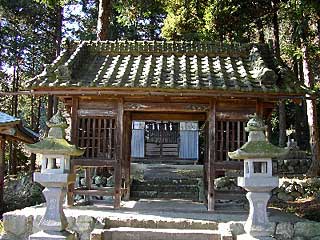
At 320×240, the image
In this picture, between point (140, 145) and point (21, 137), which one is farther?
point (140, 145)

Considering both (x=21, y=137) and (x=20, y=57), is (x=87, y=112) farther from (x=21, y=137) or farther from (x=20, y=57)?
(x=20, y=57)

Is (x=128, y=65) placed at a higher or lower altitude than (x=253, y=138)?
higher

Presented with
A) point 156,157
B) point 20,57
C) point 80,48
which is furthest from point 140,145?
point 80,48

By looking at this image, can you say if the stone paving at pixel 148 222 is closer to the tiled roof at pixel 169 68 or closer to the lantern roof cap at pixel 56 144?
the lantern roof cap at pixel 56 144

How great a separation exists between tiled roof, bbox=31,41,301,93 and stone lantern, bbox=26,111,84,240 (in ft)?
6.88

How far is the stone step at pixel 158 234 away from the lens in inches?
309

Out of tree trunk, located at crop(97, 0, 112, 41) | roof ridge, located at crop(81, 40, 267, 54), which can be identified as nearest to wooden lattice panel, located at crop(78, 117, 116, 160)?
roof ridge, located at crop(81, 40, 267, 54)

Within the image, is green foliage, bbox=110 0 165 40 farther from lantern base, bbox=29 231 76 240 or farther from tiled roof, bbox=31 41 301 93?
lantern base, bbox=29 231 76 240

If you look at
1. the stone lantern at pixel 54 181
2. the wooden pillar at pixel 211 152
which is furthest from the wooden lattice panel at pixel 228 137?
the stone lantern at pixel 54 181

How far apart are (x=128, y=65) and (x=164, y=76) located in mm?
1422

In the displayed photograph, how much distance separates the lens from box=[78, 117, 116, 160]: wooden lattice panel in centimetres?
1015

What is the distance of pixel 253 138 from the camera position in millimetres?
7633

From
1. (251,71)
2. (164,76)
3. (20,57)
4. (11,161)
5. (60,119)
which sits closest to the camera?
(60,119)

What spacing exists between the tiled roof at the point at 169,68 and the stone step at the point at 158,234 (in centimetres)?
327
